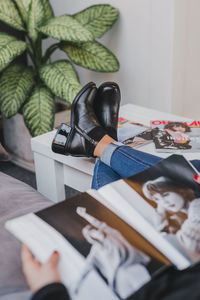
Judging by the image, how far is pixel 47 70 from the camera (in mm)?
1668

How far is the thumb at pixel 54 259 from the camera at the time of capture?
1.77ft

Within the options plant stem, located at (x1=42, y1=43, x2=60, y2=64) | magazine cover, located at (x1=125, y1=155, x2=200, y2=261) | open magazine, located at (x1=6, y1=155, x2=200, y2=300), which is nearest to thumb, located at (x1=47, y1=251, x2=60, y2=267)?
open magazine, located at (x1=6, y1=155, x2=200, y2=300)

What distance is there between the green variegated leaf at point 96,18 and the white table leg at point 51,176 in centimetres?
87

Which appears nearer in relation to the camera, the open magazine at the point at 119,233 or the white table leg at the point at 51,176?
the open magazine at the point at 119,233

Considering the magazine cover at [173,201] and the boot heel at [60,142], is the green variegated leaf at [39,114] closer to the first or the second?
the boot heel at [60,142]

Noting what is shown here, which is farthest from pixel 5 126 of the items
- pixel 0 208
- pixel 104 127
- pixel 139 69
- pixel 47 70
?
pixel 0 208

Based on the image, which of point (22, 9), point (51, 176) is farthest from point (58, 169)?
point (22, 9)

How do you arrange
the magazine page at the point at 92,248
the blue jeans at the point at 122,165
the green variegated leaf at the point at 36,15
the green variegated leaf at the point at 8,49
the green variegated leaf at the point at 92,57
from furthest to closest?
the green variegated leaf at the point at 92,57
the green variegated leaf at the point at 36,15
the green variegated leaf at the point at 8,49
the blue jeans at the point at 122,165
the magazine page at the point at 92,248

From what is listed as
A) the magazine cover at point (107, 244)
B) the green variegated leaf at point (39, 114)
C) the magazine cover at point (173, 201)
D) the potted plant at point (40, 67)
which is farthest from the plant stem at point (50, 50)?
the magazine cover at point (107, 244)

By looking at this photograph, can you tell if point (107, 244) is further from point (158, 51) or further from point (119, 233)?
point (158, 51)

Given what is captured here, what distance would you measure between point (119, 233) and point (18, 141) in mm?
1399

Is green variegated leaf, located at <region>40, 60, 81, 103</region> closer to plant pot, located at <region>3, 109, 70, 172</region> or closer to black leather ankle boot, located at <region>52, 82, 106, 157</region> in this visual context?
plant pot, located at <region>3, 109, 70, 172</region>

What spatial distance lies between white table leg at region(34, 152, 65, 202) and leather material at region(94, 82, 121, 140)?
0.66 ft

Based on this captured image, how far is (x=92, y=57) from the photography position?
1771mm
